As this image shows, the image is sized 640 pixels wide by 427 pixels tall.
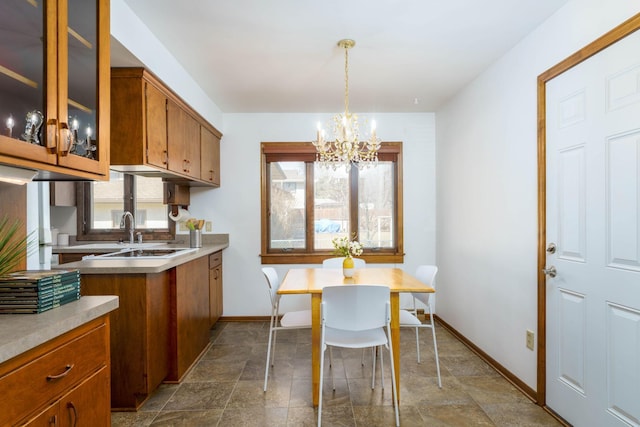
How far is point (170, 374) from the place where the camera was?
2.49 m

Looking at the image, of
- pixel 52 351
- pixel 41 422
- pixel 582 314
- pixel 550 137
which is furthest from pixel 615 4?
pixel 41 422

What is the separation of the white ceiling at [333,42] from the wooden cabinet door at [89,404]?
5.82 feet

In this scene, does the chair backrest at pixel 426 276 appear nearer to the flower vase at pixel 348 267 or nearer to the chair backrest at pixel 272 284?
the flower vase at pixel 348 267

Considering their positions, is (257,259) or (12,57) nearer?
(12,57)

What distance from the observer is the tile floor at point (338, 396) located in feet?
6.70

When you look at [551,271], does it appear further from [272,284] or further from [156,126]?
[156,126]

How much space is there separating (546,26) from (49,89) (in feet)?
9.00

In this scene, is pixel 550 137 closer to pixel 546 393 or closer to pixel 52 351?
pixel 546 393

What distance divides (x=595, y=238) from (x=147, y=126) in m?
2.84

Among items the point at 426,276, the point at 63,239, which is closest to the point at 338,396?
the point at 426,276

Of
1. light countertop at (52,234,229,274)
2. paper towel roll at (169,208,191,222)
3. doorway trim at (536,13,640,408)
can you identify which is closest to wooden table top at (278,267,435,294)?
doorway trim at (536,13,640,408)

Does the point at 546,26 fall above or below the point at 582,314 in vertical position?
above

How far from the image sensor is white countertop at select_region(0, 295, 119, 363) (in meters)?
0.90

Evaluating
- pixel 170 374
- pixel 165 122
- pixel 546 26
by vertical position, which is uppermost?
pixel 546 26
